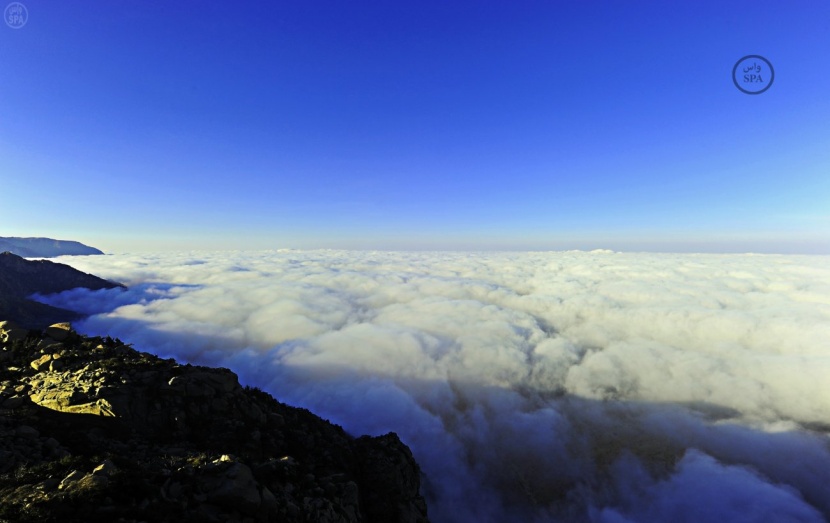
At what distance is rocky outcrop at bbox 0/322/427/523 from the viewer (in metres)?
8.38

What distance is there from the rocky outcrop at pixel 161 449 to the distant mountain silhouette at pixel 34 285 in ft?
345

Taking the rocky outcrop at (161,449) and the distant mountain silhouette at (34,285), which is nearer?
the rocky outcrop at (161,449)

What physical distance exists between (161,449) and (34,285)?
160376mm

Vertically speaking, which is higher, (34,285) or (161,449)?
(161,449)

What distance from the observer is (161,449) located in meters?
13.8

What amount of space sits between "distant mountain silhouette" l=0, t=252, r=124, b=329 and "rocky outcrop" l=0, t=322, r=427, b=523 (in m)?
105

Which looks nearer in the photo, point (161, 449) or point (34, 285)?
point (161, 449)

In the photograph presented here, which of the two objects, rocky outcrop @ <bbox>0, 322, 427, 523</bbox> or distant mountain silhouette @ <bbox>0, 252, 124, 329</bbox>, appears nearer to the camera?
rocky outcrop @ <bbox>0, 322, 427, 523</bbox>

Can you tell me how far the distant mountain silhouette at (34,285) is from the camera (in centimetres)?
8438

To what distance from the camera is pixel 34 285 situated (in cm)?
11012

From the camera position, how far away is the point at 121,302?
115625 millimetres

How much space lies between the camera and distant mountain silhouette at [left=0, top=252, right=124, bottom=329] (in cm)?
8438

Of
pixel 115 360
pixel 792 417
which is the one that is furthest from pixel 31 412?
pixel 792 417

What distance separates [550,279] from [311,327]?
123858mm
